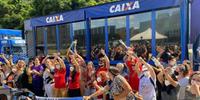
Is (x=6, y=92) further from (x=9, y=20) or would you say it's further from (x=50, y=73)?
(x=9, y=20)

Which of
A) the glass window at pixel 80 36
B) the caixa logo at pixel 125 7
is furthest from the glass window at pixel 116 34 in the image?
the glass window at pixel 80 36

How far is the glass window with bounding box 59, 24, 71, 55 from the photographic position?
14.7 metres

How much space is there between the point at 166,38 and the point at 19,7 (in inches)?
1285

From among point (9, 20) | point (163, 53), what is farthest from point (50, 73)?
point (9, 20)

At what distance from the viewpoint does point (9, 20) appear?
3831 centimetres

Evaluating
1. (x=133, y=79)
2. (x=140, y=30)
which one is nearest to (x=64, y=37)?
(x=140, y=30)

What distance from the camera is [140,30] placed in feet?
37.4

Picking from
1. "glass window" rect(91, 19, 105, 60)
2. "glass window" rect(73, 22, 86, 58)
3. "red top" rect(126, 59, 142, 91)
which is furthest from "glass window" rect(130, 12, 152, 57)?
"red top" rect(126, 59, 142, 91)

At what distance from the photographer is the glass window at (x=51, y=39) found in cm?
1557

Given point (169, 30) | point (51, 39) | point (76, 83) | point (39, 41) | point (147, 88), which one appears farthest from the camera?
point (39, 41)

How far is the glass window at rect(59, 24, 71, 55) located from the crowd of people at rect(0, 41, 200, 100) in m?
2.39

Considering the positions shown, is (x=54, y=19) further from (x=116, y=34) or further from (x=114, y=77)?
(x=114, y=77)

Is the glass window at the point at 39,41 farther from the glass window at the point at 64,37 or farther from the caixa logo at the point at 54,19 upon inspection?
the glass window at the point at 64,37

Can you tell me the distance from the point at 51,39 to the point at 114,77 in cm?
1049
